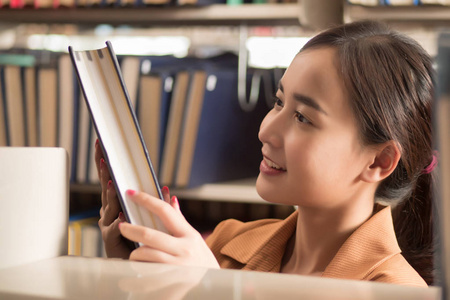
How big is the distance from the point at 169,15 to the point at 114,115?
1.12 metres

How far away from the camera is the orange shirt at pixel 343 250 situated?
826 mm

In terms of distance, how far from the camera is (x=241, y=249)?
3.53 ft

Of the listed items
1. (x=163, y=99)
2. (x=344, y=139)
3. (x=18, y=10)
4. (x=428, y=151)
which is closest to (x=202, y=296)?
(x=344, y=139)

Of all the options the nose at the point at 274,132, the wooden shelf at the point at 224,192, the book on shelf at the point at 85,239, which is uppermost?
the nose at the point at 274,132

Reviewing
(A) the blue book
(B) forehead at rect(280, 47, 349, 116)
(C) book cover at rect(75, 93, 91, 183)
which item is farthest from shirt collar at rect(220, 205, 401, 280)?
(C) book cover at rect(75, 93, 91, 183)

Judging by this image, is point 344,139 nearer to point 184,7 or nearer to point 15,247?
point 15,247

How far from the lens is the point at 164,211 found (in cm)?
53

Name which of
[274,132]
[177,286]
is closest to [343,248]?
[274,132]

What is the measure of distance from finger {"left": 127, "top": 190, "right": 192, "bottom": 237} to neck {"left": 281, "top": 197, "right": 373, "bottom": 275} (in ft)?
1.38

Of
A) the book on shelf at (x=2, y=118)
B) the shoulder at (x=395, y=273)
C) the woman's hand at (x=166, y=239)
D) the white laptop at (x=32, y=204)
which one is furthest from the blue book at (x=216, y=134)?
the white laptop at (x=32, y=204)

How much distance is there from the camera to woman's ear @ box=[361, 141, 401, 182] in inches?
35.8

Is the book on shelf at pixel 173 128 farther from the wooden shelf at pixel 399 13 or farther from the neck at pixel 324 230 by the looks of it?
the neck at pixel 324 230

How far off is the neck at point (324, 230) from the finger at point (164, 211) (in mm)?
421

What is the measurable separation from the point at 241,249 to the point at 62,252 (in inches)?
26.8
